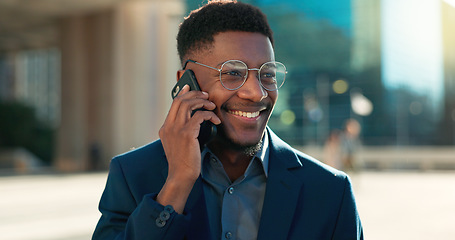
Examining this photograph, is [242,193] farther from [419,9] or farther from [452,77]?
[452,77]

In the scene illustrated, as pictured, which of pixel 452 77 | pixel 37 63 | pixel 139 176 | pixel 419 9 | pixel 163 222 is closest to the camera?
pixel 163 222

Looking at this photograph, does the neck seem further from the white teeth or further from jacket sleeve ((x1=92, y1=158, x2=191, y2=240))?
jacket sleeve ((x1=92, y1=158, x2=191, y2=240))

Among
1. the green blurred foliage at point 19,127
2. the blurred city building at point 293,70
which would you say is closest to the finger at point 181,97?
the blurred city building at point 293,70

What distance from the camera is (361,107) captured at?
2391cm

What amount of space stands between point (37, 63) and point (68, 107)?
154 feet

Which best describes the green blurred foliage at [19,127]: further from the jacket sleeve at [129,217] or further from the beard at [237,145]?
the beard at [237,145]

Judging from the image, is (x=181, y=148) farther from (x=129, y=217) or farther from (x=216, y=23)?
(x=216, y=23)

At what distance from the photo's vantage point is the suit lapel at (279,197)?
187 centimetres

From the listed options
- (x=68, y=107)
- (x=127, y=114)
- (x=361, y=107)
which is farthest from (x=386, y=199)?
(x=68, y=107)

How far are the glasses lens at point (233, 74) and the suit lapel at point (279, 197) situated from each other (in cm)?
35

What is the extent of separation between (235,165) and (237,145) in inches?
5.4

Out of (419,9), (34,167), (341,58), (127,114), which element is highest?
(419,9)

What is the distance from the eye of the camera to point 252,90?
198 centimetres

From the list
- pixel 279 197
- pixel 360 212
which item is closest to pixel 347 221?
pixel 279 197
